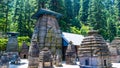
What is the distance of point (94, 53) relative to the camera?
58.6 feet

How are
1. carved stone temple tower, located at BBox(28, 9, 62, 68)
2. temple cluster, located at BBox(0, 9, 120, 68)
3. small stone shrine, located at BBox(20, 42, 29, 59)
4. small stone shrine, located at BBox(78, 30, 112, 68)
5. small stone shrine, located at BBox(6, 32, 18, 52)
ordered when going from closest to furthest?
small stone shrine, located at BBox(78, 30, 112, 68)
temple cluster, located at BBox(0, 9, 120, 68)
carved stone temple tower, located at BBox(28, 9, 62, 68)
small stone shrine, located at BBox(6, 32, 18, 52)
small stone shrine, located at BBox(20, 42, 29, 59)

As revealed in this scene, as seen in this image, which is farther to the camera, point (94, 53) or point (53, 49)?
point (53, 49)

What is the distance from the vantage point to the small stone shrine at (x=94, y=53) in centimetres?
1789

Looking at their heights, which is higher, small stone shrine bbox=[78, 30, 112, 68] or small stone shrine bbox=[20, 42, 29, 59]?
small stone shrine bbox=[78, 30, 112, 68]

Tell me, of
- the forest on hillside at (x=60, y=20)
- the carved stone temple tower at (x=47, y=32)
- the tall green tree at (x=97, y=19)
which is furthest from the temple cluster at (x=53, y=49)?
the tall green tree at (x=97, y=19)

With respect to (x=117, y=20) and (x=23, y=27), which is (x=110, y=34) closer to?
(x=117, y=20)

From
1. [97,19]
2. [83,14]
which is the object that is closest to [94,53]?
[97,19]

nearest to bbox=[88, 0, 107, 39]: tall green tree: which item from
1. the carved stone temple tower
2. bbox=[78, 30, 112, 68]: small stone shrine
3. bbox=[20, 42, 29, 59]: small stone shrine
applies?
the carved stone temple tower

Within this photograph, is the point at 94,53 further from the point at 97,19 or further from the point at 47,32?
the point at 97,19

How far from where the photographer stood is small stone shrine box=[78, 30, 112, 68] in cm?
1789

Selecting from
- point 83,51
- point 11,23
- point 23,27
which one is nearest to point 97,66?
point 83,51

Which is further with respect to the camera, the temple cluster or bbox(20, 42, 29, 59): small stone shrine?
bbox(20, 42, 29, 59): small stone shrine

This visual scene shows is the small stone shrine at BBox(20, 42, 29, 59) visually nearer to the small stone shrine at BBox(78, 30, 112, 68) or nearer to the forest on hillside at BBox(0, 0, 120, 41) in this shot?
the forest on hillside at BBox(0, 0, 120, 41)

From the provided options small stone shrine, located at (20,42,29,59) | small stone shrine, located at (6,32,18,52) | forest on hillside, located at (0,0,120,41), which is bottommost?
small stone shrine, located at (20,42,29,59)
